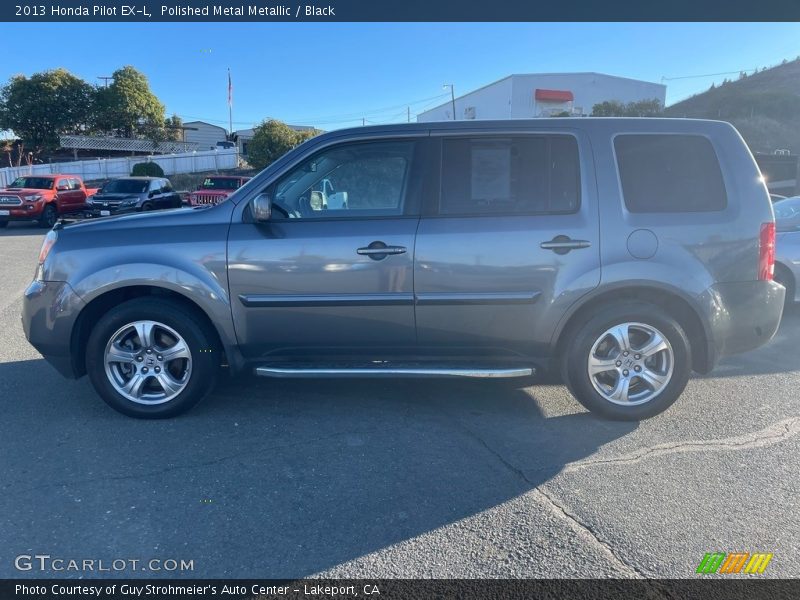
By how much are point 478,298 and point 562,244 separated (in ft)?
2.16

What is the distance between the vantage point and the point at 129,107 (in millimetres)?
50625

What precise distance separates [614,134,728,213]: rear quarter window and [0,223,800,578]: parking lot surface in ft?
4.94

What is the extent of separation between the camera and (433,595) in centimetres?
254

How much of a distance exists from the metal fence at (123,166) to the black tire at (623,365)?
3874cm

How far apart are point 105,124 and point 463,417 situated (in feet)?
181

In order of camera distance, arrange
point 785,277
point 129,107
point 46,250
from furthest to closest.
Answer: point 129,107 → point 785,277 → point 46,250

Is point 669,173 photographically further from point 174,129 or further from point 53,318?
point 174,129

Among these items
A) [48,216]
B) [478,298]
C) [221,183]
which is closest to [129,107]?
[48,216]

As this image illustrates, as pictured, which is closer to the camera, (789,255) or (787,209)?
(789,255)

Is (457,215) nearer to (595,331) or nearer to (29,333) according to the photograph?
(595,331)

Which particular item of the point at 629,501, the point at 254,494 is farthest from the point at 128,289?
the point at 629,501

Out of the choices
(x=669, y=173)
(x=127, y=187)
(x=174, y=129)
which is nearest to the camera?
(x=669, y=173)

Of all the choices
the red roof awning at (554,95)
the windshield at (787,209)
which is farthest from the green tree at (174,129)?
the windshield at (787,209)

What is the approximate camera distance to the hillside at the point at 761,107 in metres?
35.3
